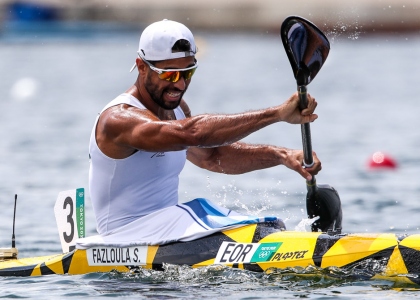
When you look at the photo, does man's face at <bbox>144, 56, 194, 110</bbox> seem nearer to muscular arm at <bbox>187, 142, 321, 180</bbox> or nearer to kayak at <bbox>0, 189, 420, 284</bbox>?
muscular arm at <bbox>187, 142, 321, 180</bbox>

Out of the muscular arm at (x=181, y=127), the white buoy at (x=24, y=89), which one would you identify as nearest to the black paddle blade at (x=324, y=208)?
the muscular arm at (x=181, y=127)

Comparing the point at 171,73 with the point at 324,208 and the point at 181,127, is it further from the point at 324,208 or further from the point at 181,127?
the point at 324,208

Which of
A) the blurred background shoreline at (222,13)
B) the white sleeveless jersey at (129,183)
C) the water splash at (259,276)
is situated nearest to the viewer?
the water splash at (259,276)

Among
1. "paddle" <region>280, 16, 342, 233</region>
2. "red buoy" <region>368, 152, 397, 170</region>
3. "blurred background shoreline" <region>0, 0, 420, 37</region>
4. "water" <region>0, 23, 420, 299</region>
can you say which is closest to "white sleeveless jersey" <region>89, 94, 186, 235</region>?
"water" <region>0, 23, 420, 299</region>

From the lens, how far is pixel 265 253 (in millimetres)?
7008

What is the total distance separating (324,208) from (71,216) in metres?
2.07

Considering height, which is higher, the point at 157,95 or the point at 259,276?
the point at 157,95

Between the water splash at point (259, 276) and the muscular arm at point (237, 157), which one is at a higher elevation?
the muscular arm at point (237, 157)

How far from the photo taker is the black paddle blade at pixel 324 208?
25.1ft

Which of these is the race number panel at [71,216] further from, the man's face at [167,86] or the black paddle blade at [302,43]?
the black paddle blade at [302,43]

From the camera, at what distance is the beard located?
731 centimetres

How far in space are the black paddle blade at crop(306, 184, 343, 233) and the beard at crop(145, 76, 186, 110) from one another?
1253mm

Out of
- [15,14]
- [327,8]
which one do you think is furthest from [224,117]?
[327,8]

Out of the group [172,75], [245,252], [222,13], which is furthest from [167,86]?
[222,13]
